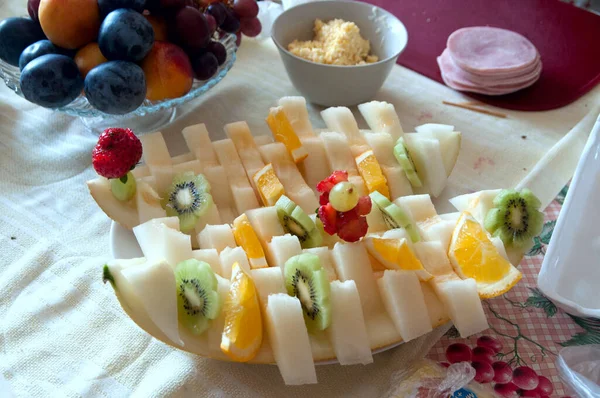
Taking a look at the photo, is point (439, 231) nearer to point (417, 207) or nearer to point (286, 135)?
point (417, 207)

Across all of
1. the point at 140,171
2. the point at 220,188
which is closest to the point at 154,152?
the point at 140,171

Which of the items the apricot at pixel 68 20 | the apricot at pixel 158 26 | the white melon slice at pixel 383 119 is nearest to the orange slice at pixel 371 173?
the white melon slice at pixel 383 119

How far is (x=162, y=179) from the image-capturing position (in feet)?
3.49

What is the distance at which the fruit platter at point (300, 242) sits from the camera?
805 millimetres

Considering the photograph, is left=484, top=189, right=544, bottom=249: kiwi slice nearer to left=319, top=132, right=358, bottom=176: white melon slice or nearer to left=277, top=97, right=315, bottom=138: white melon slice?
left=319, top=132, right=358, bottom=176: white melon slice

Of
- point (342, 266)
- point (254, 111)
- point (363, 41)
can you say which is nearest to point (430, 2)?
point (363, 41)

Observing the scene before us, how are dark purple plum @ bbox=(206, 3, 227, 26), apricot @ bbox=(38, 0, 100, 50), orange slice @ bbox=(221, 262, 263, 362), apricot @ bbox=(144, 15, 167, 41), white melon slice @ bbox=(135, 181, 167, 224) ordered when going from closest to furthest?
orange slice @ bbox=(221, 262, 263, 362) < white melon slice @ bbox=(135, 181, 167, 224) < apricot @ bbox=(38, 0, 100, 50) < apricot @ bbox=(144, 15, 167, 41) < dark purple plum @ bbox=(206, 3, 227, 26)

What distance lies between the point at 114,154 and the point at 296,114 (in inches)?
17.4

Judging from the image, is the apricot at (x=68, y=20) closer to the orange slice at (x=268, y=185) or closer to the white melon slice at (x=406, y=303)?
the orange slice at (x=268, y=185)

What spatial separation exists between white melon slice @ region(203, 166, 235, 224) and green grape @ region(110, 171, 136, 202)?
15 centimetres

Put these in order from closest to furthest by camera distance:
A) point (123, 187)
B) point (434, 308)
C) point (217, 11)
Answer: point (434, 308) < point (123, 187) < point (217, 11)

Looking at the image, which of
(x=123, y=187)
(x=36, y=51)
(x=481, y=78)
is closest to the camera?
(x=123, y=187)

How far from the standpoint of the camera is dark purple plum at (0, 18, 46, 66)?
1.14 metres

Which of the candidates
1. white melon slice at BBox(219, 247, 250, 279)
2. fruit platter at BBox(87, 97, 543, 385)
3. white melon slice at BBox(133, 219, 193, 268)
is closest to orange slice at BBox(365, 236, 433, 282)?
fruit platter at BBox(87, 97, 543, 385)
